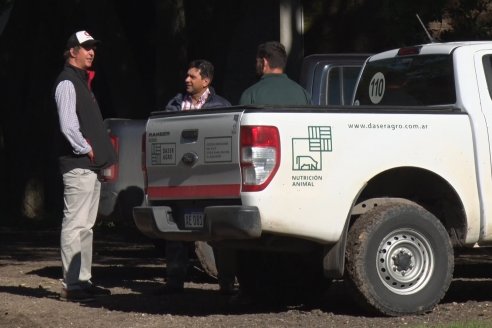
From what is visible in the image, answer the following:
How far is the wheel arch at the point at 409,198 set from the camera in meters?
9.34

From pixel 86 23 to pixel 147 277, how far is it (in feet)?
26.4

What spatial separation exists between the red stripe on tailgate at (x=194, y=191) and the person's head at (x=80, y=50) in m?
1.72

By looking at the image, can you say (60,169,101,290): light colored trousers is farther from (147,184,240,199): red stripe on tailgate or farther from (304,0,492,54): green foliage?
(304,0,492,54): green foliage

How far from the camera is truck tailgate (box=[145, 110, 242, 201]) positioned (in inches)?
363

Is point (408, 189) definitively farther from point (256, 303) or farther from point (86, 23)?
point (86, 23)

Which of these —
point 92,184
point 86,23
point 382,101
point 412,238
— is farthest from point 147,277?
point 86,23

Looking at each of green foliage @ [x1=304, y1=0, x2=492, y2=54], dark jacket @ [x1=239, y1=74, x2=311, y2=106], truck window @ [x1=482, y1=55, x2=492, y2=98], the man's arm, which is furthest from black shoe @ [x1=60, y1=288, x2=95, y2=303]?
green foliage @ [x1=304, y1=0, x2=492, y2=54]

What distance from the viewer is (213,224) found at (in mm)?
9195

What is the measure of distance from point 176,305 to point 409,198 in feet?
6.60

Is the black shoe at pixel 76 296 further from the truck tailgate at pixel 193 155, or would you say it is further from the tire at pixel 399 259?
the tire at pixel 399 259

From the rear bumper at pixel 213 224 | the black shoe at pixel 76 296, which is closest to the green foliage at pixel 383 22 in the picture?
the black shoe at pixel 76 296

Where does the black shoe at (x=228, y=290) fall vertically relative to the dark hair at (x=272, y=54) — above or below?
below

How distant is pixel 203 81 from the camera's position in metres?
11.4

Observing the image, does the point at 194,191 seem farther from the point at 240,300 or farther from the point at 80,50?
the point at 80,50
